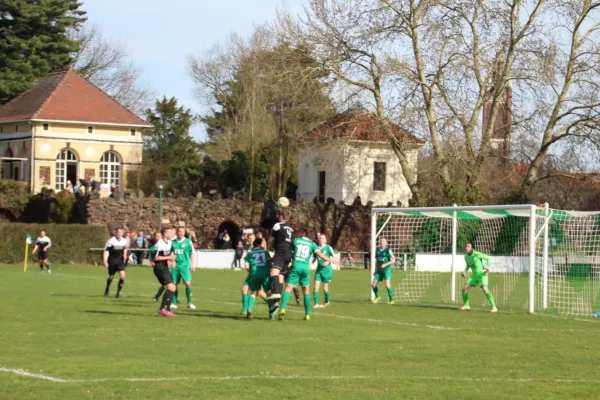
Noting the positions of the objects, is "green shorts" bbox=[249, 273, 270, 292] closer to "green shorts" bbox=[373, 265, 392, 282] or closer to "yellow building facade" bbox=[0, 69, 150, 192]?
"green shorts" bbox=[373, 265, 392, 282]

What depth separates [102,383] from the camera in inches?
417

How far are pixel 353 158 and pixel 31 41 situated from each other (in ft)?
90.4

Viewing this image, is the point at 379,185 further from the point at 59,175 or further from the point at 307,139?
the point at 59,175

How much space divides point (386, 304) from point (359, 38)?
2592 cm

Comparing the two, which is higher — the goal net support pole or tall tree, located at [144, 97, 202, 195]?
tall tree, located at [144, 97, 202, 195]

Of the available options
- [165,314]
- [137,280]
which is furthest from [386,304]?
[137,280]

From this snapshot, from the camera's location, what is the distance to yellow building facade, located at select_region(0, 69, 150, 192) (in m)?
60.7

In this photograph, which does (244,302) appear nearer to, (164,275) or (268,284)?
(268,284)

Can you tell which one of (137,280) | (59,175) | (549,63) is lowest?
(137,280)

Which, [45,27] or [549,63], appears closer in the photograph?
[549,63]

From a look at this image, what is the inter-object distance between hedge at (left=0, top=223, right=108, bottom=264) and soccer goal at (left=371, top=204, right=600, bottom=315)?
1598 centimetres

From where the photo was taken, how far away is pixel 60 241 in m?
45.7


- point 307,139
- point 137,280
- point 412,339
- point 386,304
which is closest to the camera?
point 412,339

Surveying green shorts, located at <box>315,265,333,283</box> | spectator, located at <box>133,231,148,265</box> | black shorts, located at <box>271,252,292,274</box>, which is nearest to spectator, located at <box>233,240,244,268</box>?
spectator, located at <box>133,231,148,265</box>
